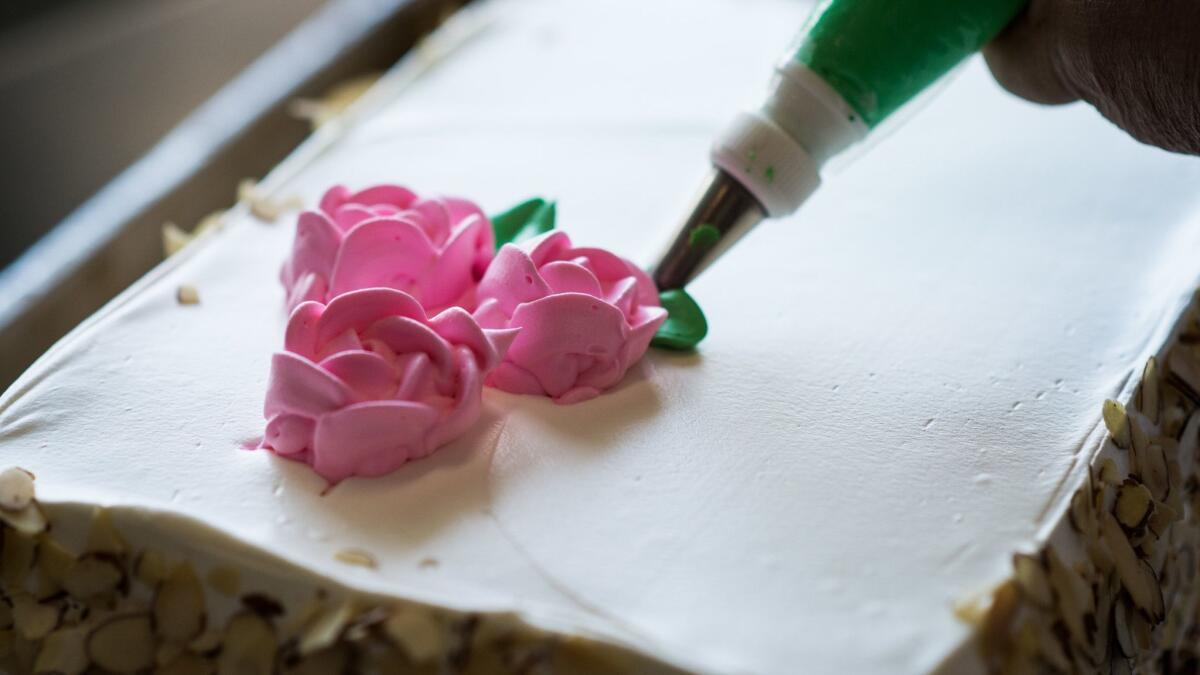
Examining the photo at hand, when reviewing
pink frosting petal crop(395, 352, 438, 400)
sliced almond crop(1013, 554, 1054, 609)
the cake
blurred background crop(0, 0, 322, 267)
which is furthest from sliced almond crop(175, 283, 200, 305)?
blurred background crop(0, 0, 322, 267)

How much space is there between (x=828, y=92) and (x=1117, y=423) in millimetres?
222

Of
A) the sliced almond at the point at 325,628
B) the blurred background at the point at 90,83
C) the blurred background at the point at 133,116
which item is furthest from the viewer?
the blurred background at the point at 90,83

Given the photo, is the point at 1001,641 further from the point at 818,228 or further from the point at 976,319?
the point at 818,228

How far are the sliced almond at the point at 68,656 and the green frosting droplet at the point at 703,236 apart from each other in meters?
0.36

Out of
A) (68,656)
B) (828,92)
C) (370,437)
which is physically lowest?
(68,656)

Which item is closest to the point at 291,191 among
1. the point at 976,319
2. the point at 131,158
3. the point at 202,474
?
the point at 202,474

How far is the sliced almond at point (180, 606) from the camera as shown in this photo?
20.2 inches

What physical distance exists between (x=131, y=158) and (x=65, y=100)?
0.50 feet

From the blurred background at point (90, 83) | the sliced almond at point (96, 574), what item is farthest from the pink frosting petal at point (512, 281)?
the blurred background at point (90, 83)

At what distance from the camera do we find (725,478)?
554mm

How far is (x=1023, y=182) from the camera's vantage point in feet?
2.75

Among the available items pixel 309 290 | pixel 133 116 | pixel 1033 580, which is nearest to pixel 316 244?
pixel 309 290

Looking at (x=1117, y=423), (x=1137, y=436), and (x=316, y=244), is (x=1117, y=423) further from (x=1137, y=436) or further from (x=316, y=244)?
(x=316, y=244)

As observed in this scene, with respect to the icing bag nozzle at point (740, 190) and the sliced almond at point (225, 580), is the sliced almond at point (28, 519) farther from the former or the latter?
the icing bag nozzle at point (740, 190)
